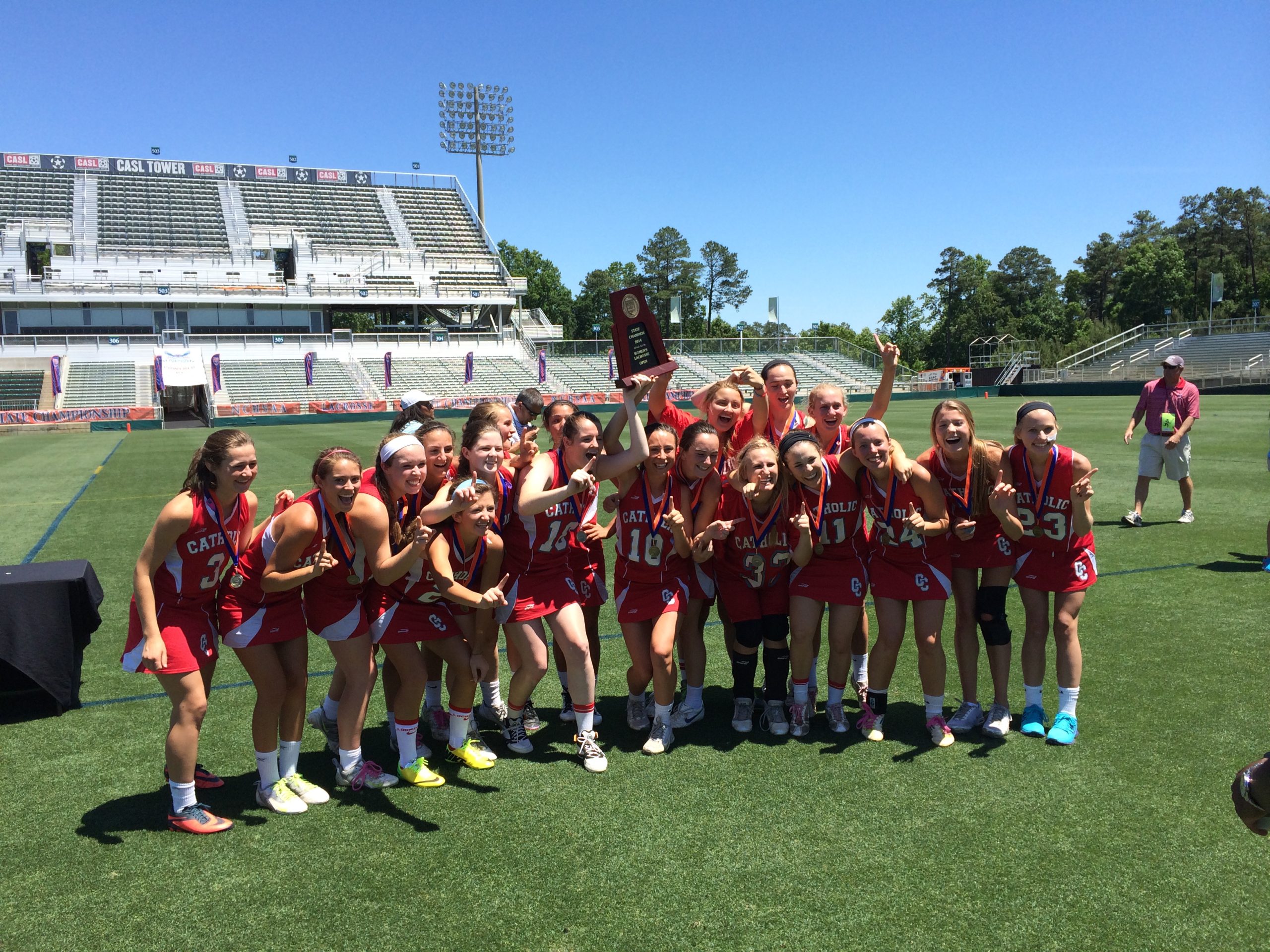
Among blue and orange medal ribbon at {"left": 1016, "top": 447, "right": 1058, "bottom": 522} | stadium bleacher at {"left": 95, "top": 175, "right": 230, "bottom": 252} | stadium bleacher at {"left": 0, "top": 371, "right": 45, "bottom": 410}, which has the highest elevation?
stadium bleacher at {"left": 95, "top": 175, "right": 230, "bottom": 252}

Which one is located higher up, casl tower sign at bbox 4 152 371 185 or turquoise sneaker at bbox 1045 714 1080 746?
casl tower sign at bbox 4 152 371 185

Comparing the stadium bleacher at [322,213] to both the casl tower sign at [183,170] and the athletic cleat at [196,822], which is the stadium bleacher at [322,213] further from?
the athletic cleat at [196,822]

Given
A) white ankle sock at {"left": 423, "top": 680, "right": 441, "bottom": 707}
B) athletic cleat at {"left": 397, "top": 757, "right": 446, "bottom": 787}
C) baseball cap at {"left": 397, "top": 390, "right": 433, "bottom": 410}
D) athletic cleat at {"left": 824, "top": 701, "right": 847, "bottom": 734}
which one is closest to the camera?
athletic cleat at {"left": 397, "top": 757, "right": 446, "bottom": 787}

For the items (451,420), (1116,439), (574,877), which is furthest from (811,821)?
(451,420)

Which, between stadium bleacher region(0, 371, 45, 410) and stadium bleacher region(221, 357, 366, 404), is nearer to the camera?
stadium bleacher region(0, 371, 45, 410)

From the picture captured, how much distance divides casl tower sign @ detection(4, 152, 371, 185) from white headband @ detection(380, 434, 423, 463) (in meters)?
65.8

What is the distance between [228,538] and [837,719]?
3187 mm

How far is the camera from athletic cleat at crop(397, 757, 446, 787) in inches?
167

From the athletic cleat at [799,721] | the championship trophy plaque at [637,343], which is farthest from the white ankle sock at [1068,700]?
the championship trophy plaque at [637,343]

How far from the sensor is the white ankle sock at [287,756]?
4.13 m

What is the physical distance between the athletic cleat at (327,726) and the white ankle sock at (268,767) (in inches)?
20.9

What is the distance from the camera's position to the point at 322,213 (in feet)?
198

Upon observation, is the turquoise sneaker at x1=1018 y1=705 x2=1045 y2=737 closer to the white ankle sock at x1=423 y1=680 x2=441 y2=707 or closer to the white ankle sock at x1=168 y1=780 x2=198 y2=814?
the white ankle sock at x1=423 y1=680 x2=441 y2=707

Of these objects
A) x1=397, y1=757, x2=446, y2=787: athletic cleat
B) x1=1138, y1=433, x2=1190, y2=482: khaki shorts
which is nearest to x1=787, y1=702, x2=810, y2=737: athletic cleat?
x1=397, y1=757, x2=446, y2=787: athletic cleat
